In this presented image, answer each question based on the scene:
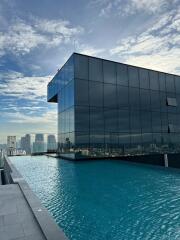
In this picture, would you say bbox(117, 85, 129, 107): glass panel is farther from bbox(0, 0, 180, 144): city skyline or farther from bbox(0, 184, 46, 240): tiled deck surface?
bbox(0, 184, 46, 240): tiled deck surface

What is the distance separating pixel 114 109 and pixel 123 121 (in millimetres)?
1740

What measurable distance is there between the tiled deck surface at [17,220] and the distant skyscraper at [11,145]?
70.6 ft

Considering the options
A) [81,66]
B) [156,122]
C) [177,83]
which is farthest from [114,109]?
[177,83]

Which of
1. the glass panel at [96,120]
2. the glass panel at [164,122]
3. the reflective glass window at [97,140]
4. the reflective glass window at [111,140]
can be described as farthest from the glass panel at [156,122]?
the reflective glass window at [97,140]

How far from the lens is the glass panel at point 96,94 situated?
64.1 ft

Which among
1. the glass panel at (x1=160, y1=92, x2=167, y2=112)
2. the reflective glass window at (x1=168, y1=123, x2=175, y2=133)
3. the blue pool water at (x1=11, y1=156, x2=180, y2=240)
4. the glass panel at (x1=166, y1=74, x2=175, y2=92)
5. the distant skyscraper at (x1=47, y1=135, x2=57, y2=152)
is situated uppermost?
the glass panel at (x1=166, y1=74, x2=175, y2=92)

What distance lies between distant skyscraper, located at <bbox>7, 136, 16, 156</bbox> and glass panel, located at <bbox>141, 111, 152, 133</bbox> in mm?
17457

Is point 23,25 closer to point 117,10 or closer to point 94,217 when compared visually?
point 117,10

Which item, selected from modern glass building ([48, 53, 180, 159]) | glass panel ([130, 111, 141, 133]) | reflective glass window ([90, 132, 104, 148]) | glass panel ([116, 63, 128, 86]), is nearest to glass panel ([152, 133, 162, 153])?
modern glass building ([48, 53, 180, 159])

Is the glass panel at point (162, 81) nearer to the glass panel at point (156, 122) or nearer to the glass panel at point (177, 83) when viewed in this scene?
the glass panel at point (177, 83)

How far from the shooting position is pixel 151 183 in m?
8.57

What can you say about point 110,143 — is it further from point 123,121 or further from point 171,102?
point 171,102

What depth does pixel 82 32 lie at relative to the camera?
1680 centimetres

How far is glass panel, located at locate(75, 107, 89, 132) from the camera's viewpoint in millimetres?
18641
